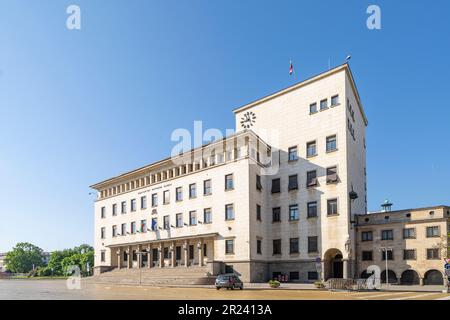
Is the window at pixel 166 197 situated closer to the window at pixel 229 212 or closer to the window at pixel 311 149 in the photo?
the window at pixel 229 212

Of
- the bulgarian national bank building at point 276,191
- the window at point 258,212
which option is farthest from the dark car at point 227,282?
the window at point 258,212

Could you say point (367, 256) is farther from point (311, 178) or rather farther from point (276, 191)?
point (276, 191)

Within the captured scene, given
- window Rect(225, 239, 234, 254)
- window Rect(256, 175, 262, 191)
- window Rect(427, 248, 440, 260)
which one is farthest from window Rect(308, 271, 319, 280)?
window Rect(427, 248, 440, 260)

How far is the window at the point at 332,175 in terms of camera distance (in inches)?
1832

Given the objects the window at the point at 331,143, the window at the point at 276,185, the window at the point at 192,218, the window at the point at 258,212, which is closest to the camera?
the window at the point at 331,143

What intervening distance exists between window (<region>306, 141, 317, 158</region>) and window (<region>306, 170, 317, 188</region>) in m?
2.09

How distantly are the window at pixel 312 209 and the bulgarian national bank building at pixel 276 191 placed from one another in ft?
0.38

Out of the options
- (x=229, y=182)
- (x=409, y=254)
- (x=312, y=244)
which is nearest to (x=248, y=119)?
(x=229, y=182)

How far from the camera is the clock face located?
57281mm

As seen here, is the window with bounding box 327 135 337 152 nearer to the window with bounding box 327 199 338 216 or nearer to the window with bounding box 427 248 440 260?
the window with bounding box 327 199 338 216

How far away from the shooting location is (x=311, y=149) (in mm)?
49594

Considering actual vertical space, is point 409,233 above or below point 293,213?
below

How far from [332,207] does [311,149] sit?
7502 mm

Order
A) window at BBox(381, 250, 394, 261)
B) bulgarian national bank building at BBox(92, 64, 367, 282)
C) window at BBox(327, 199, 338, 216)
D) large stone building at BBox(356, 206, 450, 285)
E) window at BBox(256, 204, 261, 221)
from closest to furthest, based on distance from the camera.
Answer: large stone building at BBox(356, 206, 450, 285) < window at BBox(327, 199, 338, 216) < bulgarian national bank building at BBox(92, 64, 367, 282) < window at BBox(381, 250, 394, 261) < window at BBox(256, 204, 261, 221)
